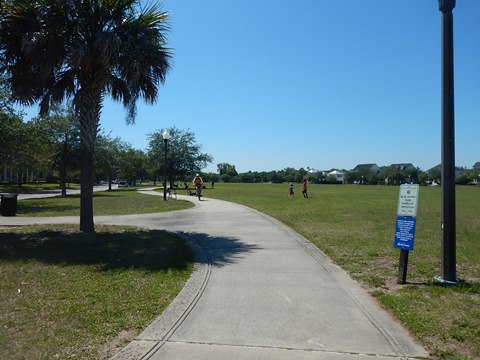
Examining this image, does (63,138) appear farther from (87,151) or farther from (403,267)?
(403,267)

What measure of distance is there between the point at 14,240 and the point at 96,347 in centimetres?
704

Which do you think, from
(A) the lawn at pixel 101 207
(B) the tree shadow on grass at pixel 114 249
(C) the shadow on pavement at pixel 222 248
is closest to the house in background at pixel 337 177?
(A) the lawn at pixel 101 207

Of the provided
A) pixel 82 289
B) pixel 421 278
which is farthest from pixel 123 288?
pixel 421 278

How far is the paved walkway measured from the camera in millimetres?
3822

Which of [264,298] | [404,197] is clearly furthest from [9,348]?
[404,197]

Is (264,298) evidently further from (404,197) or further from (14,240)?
(14,240)

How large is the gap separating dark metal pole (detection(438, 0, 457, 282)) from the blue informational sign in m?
0.61

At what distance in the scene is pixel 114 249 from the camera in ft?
28.8

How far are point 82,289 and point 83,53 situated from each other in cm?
620

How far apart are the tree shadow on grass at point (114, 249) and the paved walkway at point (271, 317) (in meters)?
0.48

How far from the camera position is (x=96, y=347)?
388 cm

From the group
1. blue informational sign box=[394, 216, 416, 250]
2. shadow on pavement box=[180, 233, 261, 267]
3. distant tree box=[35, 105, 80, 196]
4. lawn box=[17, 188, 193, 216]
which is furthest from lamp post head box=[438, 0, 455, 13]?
distant tree box=[35, 105, 80, 196]

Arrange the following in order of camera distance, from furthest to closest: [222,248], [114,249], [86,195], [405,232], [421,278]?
[86,195]
[222,248]
[114,249]
[421,278]
[405,232]

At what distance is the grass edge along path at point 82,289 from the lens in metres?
3.98
